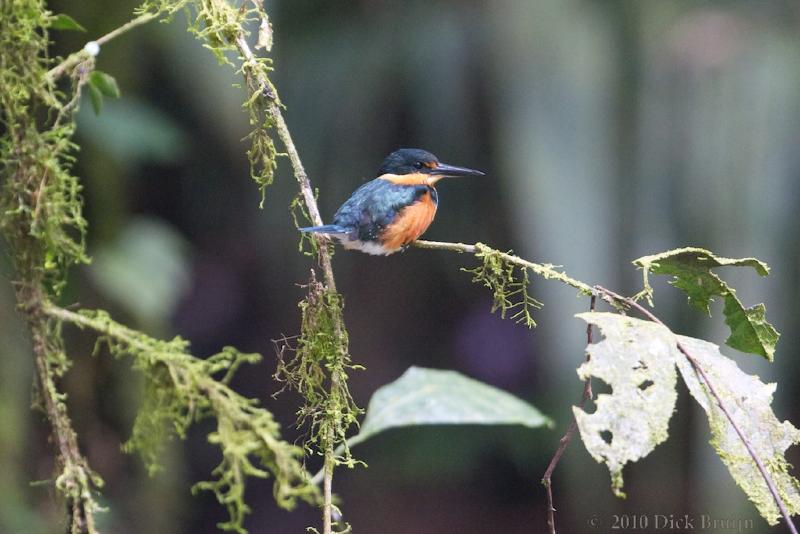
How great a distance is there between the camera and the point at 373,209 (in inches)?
49.9

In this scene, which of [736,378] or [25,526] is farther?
[25,526]

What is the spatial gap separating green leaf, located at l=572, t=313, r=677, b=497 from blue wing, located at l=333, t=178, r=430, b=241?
23.1 inches

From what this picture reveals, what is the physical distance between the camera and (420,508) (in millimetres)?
4059

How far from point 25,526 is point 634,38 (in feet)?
7.76

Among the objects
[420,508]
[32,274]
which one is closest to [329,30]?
[420,508]

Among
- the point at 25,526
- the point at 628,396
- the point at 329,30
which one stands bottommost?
the point at 25,526

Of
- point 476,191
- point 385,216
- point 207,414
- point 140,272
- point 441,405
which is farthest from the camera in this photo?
point 476,191

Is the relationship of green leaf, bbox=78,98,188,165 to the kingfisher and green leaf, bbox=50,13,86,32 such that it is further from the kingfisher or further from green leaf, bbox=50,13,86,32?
green leaf, bbox=50,13,86,32

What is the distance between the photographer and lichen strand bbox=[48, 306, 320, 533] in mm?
514

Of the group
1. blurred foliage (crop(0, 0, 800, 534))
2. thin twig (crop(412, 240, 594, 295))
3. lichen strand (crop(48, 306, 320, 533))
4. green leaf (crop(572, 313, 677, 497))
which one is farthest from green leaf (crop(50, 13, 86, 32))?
blurred foliage (crop(0, 0, 800, 534))

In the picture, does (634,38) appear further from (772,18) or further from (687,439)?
(687,439)

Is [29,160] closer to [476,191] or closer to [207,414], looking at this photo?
[207,414]

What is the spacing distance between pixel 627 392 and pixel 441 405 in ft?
0.71

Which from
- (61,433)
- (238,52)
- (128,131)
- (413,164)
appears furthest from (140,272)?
(61,433)
